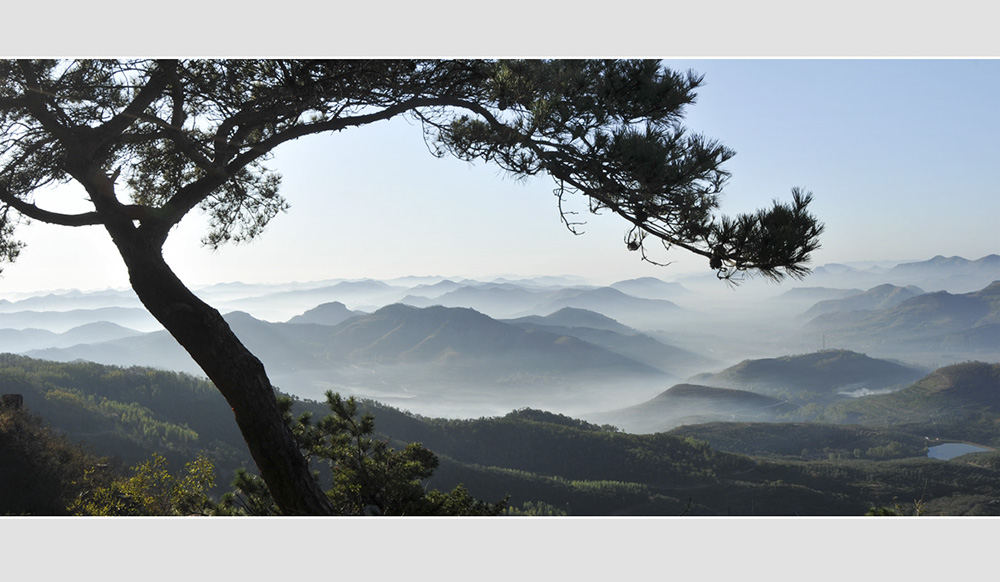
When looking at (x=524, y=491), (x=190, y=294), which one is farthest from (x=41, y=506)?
(x=524, y=491)

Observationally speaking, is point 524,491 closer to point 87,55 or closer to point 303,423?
point 303,423

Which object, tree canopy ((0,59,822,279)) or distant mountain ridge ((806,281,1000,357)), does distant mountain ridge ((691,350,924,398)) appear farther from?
tree canopy ((0,59,822,279))

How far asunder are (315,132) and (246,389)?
1311mm

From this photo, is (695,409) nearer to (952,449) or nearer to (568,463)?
(952,449)

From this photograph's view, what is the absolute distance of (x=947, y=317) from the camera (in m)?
84.6

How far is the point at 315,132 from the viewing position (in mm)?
2664

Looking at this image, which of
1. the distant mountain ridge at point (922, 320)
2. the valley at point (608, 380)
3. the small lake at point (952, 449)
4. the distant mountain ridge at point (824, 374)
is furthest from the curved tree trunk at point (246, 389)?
the distant mountain ridge at point (922, 320)

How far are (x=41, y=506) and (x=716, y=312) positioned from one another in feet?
312

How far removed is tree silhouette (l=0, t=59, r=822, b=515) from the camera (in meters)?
2.04

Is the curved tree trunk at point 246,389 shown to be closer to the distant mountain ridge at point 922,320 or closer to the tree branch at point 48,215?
the tree branch at point 48,215

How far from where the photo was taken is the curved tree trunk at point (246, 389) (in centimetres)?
213

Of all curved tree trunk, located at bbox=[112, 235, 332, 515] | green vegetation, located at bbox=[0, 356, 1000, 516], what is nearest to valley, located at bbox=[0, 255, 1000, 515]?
green vegetation, located at bbox=[0, 356, 1000, 516]

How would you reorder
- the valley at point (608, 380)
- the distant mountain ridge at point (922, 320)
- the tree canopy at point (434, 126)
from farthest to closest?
the distant mountain ridge at point (922, 320), the valley at point (608, 380), the tree canopy at point (434, 126)

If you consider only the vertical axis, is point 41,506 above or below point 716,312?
below
